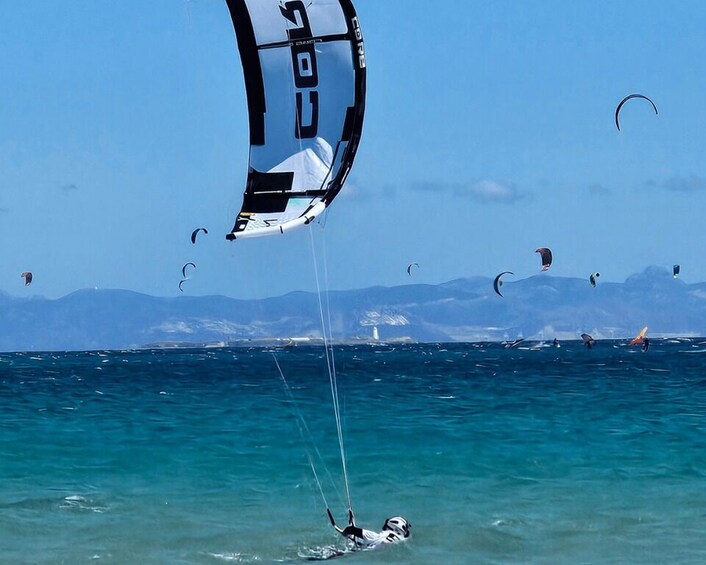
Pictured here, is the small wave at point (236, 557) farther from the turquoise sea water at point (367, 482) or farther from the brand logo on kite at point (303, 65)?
the brand logo on kite at point (303, 65)

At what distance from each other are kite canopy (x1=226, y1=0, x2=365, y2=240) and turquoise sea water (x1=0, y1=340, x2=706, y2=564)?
4.38 meters

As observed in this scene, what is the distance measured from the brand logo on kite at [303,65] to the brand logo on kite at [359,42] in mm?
493

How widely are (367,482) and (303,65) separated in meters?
8.56

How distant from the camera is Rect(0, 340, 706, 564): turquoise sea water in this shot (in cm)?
1431

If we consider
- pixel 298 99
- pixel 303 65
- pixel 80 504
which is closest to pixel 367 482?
pixel 80 504

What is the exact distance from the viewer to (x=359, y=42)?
497 inches

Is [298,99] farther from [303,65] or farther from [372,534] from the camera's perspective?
[372,534]

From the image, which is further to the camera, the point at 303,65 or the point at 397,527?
the point at 397,527

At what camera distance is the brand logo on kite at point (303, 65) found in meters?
12.6

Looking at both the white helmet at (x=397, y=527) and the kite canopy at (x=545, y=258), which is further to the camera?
the kite canopy at (x=545, y=258)

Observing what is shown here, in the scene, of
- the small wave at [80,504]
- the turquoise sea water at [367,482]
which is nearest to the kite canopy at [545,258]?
the turquoise sea water at [367,482]

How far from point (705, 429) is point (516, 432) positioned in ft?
14.7

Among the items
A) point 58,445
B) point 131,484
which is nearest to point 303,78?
point 131,484

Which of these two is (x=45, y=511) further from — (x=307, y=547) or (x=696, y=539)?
(x=696, y=539)
